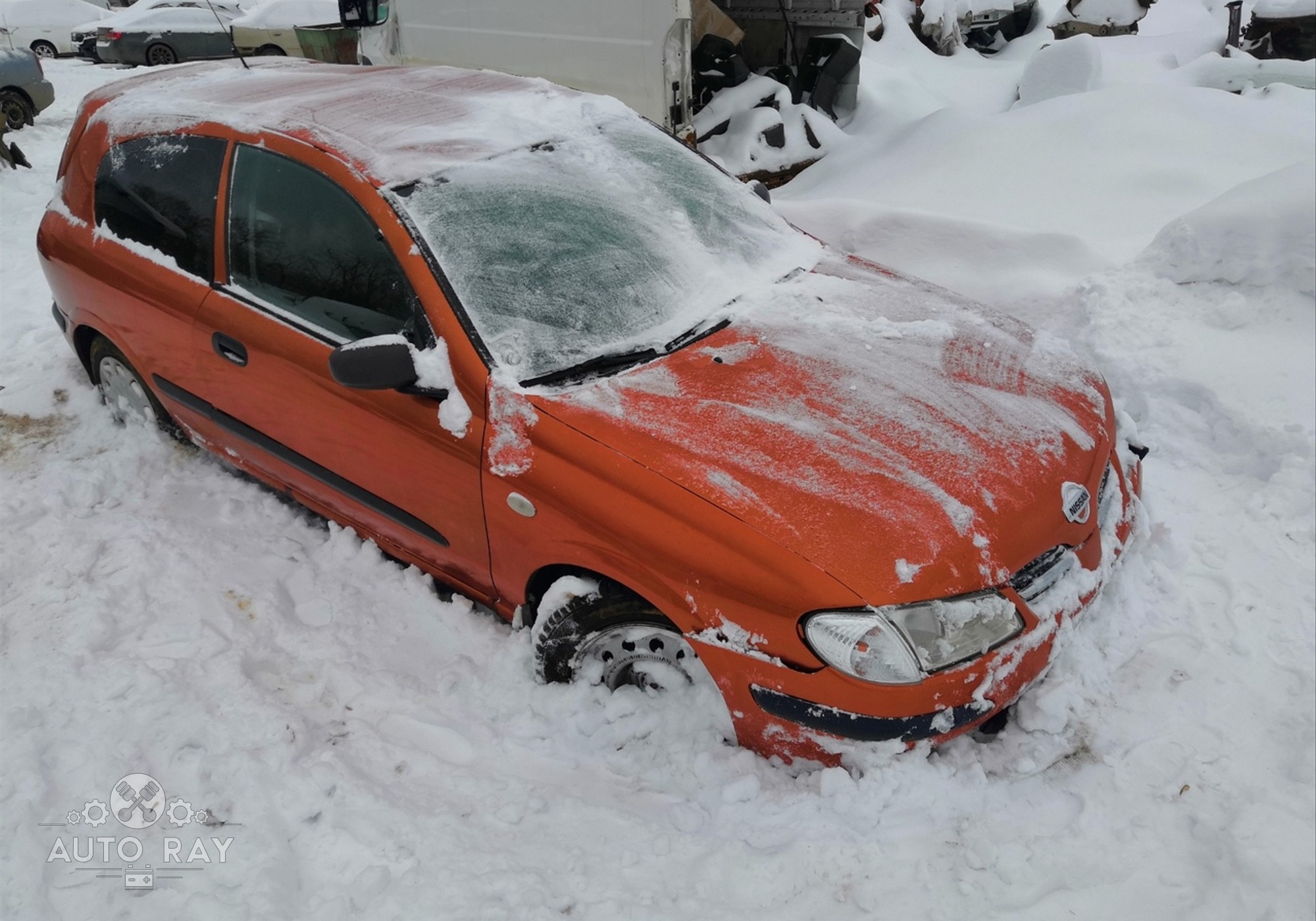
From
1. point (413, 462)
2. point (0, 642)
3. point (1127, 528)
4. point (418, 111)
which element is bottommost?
point (0, 642)

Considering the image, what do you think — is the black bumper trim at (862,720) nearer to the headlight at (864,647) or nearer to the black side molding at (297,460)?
the headlight at (864,647)

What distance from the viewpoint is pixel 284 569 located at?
10.4ft

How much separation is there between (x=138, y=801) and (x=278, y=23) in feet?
49.4

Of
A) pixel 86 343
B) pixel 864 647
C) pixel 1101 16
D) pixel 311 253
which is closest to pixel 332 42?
pixel 86 343

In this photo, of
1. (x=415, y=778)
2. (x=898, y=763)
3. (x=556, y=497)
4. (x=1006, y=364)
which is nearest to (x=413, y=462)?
(x=556, y=497)

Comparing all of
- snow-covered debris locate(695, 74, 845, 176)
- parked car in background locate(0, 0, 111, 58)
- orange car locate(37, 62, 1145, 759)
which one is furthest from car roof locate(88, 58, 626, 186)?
parked car in background locate(0, 0, 111, 58)

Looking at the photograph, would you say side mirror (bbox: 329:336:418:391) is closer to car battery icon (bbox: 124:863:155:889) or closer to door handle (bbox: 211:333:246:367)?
door handle (bbox: 211:333:246:367)

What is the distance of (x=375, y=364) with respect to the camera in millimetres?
2393

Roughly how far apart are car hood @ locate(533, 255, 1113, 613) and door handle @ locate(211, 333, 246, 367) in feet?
4.08

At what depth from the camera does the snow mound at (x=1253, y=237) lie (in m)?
4.13

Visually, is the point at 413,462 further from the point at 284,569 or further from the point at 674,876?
the point at 674,876

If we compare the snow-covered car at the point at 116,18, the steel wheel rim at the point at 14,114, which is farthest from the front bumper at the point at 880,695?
the snow-covered car at the point at 116,18

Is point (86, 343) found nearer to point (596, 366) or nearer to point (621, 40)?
point (596, 366)

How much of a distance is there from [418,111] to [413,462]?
1334 millimetres
